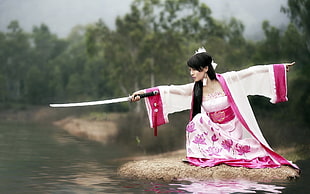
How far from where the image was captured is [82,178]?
7.67 meters

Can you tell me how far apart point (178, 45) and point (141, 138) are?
73.4ft

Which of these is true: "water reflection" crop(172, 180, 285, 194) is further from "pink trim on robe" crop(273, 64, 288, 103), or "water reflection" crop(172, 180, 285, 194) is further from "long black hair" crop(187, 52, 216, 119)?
"pink trim on robe" crop(273, 64, 288, 103)

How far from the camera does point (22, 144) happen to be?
46.4 ft

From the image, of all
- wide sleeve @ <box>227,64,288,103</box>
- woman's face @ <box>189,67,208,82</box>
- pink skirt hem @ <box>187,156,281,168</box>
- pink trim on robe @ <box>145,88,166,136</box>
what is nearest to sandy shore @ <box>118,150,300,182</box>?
pink skirt hem @ <box>187,156,281,168</box>

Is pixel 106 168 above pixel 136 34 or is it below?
below

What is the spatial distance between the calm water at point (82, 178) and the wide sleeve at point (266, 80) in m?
1.16

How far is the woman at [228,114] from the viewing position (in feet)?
23.2

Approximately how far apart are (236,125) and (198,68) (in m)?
0.87

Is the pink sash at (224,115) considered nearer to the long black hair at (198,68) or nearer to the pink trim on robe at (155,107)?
the long black hair at (198,68)

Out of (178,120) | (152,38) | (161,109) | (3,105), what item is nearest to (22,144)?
(178,120)

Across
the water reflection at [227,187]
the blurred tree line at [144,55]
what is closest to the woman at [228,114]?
the water reflection at [227,187]

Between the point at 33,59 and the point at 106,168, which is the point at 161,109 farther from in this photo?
the point at 33,59

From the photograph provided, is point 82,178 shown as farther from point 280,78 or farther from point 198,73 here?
point 280,78

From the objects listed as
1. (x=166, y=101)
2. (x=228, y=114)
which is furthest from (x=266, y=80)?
(x=166, y=101)
